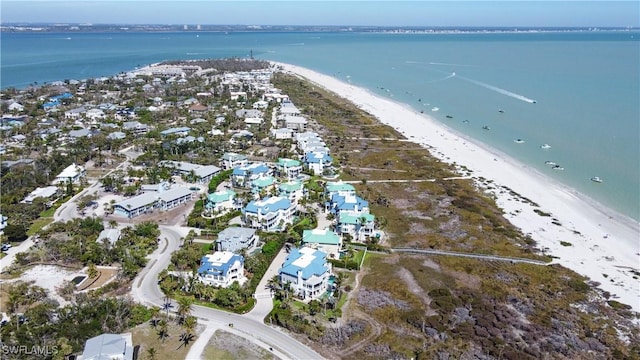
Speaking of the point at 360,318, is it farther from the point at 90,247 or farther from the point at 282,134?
the point at 282,134

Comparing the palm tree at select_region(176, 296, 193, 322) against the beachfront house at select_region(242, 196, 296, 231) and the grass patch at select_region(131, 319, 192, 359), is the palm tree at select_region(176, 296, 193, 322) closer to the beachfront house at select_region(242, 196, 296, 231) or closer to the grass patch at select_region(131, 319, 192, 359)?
the grass patch at select_region(131, 319, 192, 359)

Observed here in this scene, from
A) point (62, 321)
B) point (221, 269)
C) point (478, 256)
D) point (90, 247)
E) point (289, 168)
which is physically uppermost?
point (62, 321)

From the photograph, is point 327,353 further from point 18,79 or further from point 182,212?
point 18,79

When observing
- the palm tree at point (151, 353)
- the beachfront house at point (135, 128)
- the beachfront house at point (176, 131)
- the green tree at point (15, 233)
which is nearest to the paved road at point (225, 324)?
the palm tree at point (151, 353)

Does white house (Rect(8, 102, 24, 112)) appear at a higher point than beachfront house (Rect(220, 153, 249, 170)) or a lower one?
higher

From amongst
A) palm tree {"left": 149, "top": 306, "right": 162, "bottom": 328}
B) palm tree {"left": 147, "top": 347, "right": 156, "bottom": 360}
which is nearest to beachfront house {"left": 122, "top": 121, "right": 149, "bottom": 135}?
palm tree {"left": 149, "top": 306, "right": 162, "bottom": 328}

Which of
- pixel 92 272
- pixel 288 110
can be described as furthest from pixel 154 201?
pixel 288 110

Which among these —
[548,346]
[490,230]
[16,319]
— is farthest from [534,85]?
[16,319]
